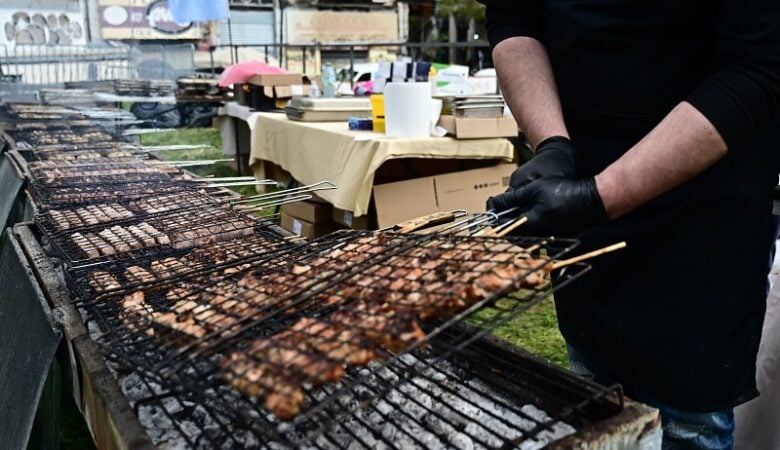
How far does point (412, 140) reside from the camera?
5.85m

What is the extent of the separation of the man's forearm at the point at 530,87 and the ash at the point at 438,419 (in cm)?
85

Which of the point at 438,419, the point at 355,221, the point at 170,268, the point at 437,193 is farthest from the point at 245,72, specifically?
the point at 438,419

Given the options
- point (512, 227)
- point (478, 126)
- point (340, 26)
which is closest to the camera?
point (512, 227)

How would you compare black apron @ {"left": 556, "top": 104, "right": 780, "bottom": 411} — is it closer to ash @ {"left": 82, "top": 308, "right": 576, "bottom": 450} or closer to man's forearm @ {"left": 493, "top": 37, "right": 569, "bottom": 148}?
man's forearm @ {"left": 493, "top": 37, "right": 569, "bottom": 148}

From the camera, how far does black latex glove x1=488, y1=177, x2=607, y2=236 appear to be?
174 centimetres

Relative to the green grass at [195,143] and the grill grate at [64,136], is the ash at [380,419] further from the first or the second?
the green grass at [195,143]

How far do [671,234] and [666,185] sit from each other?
0.91 feet

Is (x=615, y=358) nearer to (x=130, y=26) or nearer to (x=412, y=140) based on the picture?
(x=412, y=140)

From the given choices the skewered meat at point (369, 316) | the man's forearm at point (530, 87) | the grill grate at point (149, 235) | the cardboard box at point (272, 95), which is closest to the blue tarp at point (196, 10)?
the cardboard box at point (272, 95)

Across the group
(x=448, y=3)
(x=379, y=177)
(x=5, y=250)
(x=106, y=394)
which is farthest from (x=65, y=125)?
(x=448, y=3)

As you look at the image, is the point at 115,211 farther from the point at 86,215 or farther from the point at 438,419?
the point at 438,419

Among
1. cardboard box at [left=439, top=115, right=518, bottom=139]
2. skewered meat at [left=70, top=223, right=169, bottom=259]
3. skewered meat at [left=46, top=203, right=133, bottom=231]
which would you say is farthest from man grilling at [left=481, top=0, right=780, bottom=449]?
cardboard box at [left=439, top=115, right=518, bottom=139]

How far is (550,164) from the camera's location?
1879 mm

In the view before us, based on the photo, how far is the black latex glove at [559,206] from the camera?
5.71ft
